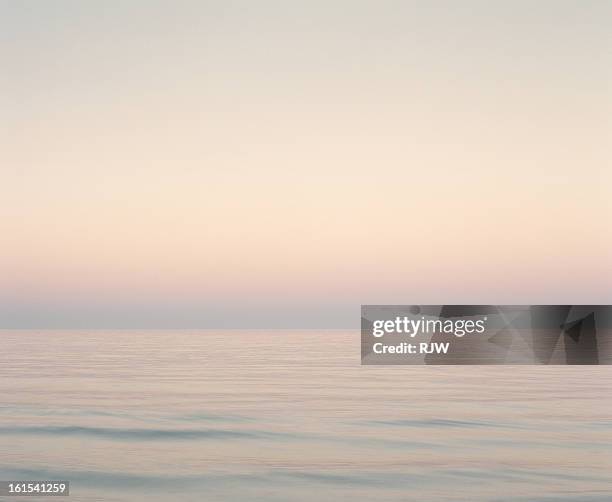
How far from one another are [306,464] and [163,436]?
3.60m

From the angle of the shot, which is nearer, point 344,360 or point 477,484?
point 477,484

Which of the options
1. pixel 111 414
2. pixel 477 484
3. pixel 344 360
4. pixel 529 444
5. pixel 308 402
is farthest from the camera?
pixel 344 360

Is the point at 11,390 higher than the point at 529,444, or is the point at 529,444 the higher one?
the point at 11,390

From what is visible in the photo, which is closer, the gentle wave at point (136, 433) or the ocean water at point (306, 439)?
the ocean water at point (306, 439)

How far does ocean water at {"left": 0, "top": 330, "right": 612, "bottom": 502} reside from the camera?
39.3 ft

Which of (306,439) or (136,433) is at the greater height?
(136,433)

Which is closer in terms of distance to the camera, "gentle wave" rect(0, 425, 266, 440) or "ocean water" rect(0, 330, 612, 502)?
"ocean water" rect(0, 330, 612, 502)

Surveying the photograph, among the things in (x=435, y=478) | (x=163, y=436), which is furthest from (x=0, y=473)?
(x=435, y=478)

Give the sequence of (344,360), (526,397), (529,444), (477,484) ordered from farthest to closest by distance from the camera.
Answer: (344,360)
(526,397)
(529,444)
(477,484)

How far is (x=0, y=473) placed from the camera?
12.5 m

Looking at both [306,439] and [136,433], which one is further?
[136,433]

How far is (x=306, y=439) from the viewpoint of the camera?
15758mm

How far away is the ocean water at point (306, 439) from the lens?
12.0 meters

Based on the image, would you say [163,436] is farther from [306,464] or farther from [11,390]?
[11,390]
